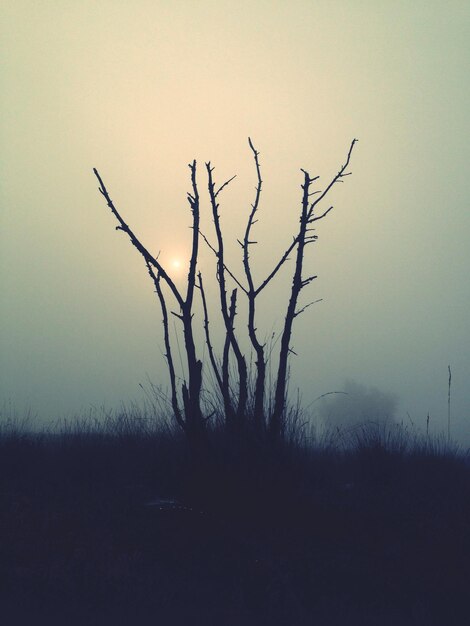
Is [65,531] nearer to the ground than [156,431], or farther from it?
nearer to the ground

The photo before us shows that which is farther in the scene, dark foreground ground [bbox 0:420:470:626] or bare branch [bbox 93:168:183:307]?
bare branch [bbox 93:168:183:307]

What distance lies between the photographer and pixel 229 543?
121 inches

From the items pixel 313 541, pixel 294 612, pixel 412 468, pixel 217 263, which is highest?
pixel 217 263

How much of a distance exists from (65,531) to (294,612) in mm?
1298

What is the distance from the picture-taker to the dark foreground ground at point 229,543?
8.17 ft

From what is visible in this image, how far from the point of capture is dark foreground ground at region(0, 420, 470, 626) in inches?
98.0

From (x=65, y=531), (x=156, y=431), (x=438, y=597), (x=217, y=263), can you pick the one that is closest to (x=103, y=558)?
(x=65, y=531)

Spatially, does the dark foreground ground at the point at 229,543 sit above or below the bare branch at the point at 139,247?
below

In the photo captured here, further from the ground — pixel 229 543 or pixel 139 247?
pixel 139 247

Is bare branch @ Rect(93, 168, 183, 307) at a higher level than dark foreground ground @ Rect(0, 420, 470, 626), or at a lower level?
higher

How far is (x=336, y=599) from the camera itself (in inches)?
103

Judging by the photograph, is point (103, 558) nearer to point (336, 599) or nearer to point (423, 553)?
point (336, 599)

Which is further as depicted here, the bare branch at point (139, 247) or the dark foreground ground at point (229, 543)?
the bare branch at point (139, 247)

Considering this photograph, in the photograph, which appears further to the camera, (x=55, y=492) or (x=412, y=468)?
(x=412, y=468)
